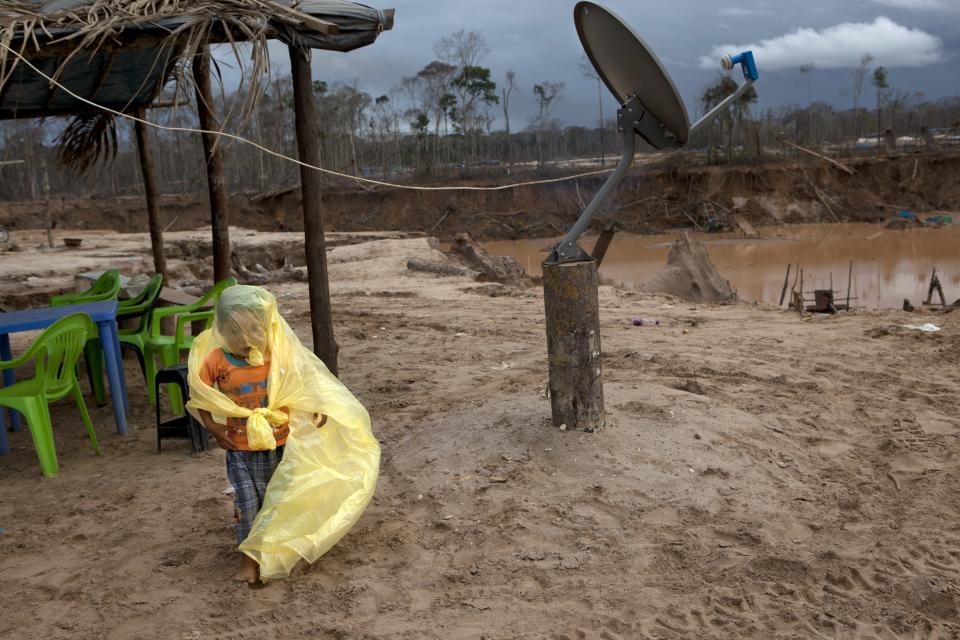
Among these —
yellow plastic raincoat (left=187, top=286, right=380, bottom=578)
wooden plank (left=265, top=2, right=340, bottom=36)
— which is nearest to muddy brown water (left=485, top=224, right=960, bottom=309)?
wooden plank (left=265, top=2, right=340, bottom=36)

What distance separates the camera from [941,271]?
710 inches

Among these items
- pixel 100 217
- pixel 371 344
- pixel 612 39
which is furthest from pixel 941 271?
pixel 100 217

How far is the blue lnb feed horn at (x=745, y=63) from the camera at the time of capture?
12.6 ft

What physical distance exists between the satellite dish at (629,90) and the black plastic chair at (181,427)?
2271 mm

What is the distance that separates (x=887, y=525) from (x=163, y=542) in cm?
311

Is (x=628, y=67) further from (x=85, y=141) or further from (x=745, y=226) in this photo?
(x=745, y=226)

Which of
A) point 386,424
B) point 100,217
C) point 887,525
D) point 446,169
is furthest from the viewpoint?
point 446,169

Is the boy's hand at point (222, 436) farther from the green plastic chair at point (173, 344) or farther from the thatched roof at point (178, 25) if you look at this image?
the green plastic chair at point (173, 344)

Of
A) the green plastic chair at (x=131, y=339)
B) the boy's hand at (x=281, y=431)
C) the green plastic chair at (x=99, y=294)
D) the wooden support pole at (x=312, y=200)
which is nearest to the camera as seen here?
the boy's hand at (x=281, y=431)

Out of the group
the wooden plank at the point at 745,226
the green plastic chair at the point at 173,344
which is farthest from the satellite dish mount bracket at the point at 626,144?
the wooden plank at the point at 745,226

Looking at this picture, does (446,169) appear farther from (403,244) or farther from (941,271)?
(941,271)

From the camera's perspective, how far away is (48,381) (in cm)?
439

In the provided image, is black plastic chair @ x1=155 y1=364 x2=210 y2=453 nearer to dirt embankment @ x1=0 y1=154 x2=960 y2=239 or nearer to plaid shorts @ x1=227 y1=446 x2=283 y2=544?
plaid shorts @ x1=227 y1=446 x2=283 y2=544

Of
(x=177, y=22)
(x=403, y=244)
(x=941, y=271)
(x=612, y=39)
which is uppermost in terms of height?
(x=177, y=22)
